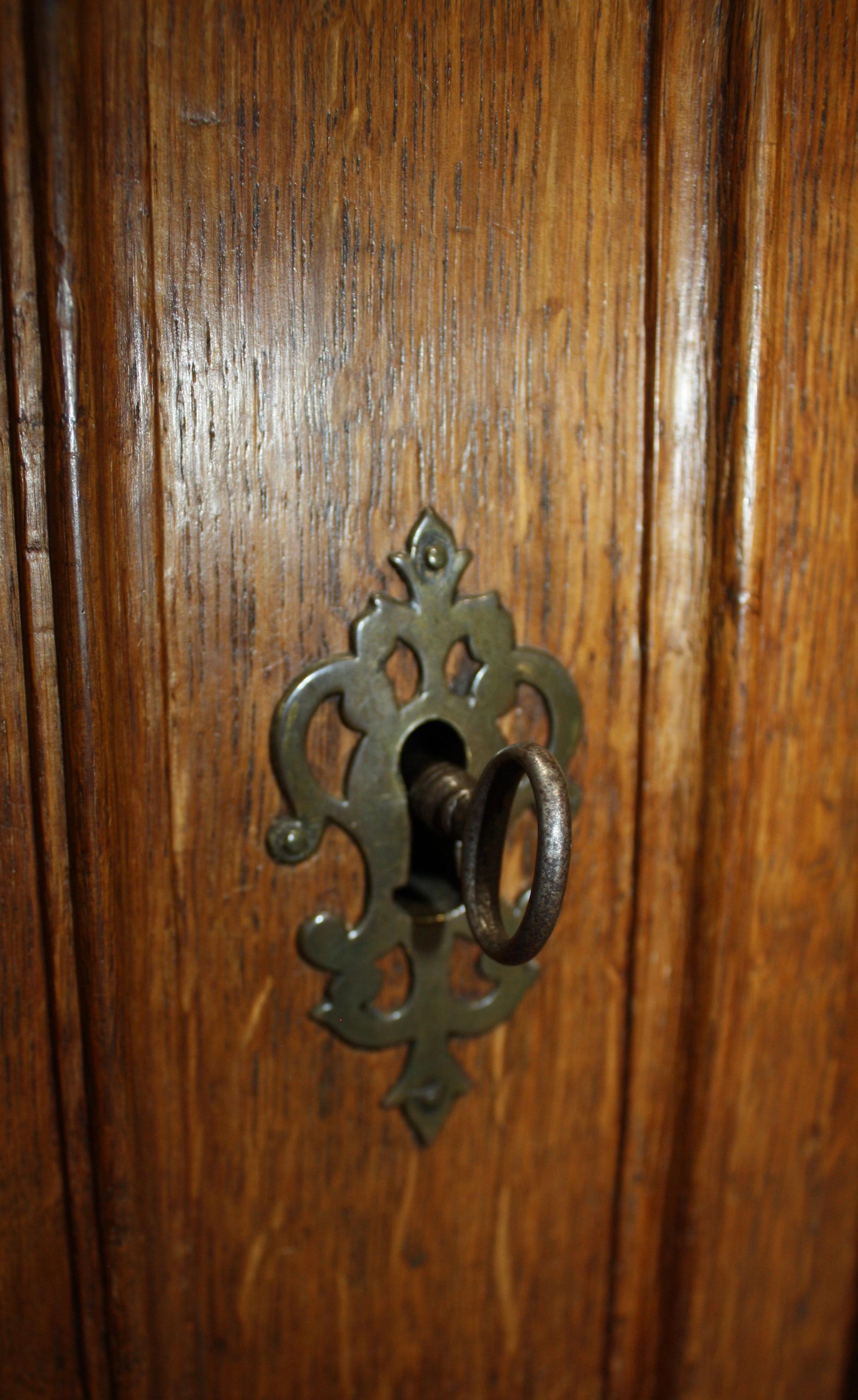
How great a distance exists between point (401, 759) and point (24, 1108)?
22 centimetres

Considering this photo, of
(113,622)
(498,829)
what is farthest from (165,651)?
(498,829)

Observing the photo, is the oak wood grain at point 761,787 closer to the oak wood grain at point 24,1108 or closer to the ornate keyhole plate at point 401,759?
the ornate keyhole plate at point 401,759

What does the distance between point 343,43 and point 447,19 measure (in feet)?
0.16

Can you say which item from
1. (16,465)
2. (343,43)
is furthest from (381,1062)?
(343,43)

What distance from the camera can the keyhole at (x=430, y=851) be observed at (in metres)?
0.45

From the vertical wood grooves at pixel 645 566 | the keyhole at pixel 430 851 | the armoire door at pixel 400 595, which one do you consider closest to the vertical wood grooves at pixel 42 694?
the armoire door at pixel 400 595

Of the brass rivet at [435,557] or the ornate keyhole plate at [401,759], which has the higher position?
the brass rivet at [435,557]

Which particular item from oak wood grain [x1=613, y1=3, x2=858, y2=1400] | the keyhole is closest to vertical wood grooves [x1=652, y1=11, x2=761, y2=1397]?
oak wood grain [x1=613, y1=3, x2=858, y2=1400]

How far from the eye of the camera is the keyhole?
0.45 m

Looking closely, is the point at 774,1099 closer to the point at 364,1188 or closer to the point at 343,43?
the point at 364,1188

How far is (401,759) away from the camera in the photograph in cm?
45

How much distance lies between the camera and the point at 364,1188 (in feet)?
1.54

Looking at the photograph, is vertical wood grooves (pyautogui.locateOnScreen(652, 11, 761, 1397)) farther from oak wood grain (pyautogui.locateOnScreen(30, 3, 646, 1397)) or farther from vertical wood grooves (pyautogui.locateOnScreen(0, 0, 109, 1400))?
vertical wood grooves (pyautogui.locateOnScreen(0, 0, 109, 1400))

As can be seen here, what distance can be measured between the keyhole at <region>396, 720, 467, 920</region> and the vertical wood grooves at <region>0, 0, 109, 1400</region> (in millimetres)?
150
